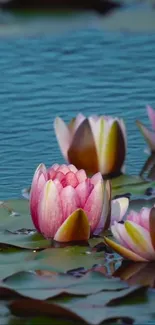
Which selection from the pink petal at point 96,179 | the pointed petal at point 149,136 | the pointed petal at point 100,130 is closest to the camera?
the pink petal at point 96,179

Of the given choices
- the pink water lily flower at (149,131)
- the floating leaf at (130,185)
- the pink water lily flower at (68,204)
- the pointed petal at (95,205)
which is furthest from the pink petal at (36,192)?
the pink water lily flower at (149,131)

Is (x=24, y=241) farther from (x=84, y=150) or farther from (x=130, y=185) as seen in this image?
(x=84, y=150)

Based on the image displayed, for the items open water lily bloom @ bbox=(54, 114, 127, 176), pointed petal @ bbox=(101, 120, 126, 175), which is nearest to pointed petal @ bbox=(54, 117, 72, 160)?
open water lily bloom @ bbox=(54, 114, 127, 176)

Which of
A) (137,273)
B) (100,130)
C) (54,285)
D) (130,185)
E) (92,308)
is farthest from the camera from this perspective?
(100,130)

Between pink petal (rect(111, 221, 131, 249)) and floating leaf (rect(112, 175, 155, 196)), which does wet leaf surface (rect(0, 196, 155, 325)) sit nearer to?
pink petal (rect(111, 221, 131, 249))

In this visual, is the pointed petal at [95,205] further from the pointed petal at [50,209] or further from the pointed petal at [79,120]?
the pointed petal at [79,120]

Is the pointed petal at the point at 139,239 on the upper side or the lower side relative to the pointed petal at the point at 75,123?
lower

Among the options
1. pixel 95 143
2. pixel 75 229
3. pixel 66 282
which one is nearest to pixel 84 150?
pixel 95 143
